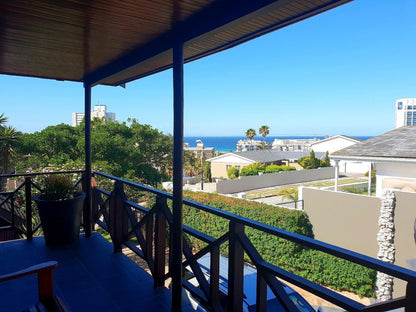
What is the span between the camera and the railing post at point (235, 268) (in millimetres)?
1737

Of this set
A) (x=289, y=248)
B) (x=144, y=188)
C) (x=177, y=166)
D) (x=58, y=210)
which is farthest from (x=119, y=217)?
(x=289, y=248)

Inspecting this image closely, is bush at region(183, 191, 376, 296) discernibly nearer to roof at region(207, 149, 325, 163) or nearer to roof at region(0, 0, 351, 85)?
roof at region(0, 0, 351, 85)

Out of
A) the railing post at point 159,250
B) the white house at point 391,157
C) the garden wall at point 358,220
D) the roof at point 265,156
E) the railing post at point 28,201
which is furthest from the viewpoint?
the roof at point 265,156

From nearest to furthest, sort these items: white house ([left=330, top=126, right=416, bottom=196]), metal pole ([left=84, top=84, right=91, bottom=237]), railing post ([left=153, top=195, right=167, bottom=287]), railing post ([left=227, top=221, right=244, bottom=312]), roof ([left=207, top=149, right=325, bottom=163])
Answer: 1. railing post ([left=227, top=221, right=244, bottom=312])
2. railing post ([left=153, top=195, right=167, bottom=287])
3. metal pole ([left=84, top=84, right=91, bottom=237])
4. white house ([left=330, top=126, right=416, bottom=196])
5. roof ([left=207, top=149, right=325, bottom=163])

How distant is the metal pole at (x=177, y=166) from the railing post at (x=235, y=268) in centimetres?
48

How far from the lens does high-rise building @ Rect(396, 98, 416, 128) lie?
1871 inches

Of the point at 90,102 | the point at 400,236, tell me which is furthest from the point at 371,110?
the point at 90,102

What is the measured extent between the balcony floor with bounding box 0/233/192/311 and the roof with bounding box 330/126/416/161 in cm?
932

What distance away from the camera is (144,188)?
9.34 ft

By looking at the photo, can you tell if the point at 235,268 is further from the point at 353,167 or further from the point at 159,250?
the point at 353,167

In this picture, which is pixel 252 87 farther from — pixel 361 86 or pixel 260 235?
pixel 260 235

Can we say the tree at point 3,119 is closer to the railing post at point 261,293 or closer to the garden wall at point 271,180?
the garden wall at point 271,180

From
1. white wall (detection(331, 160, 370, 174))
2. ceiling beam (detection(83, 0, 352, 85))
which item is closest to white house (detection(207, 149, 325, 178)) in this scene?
white wall (detection(331, 160, 370, 174))

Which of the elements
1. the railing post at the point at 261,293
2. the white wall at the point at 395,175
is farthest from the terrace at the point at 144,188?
the white wall at the point at 395,175
